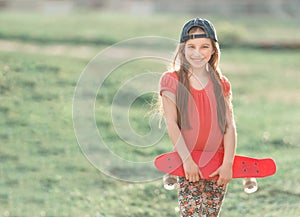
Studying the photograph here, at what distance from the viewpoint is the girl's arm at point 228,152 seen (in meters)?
3.59

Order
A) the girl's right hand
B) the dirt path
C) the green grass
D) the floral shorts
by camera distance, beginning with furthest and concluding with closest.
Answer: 1. the green grass
2. the dirt path
3. the floral shorts
4. the girl's right hand

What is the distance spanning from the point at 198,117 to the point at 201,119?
2 cm

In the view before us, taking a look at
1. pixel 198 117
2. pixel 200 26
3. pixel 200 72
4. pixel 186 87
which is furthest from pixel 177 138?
pixel 200 26

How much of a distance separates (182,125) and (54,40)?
13.3 meters

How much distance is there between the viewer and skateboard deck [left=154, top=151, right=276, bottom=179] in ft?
11.8

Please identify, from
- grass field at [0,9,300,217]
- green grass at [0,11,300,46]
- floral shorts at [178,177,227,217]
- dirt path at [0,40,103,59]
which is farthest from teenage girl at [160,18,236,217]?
green grass at [0,11,300,46]

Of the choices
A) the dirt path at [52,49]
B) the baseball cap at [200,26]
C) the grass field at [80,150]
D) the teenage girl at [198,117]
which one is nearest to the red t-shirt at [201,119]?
the teenage girl at [198,117]

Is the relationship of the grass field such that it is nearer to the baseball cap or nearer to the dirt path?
the dirt path

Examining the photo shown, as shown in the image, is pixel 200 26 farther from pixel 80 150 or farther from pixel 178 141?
pixel 80 150

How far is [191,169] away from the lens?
354 centimetres

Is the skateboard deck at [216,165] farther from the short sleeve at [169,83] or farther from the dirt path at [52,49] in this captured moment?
the dirt path at [52,49]

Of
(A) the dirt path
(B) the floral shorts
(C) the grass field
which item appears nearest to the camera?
(B) the floral shorts

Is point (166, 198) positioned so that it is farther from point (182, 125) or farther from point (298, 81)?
point (298, 81)

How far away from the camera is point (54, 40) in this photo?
54.3 feet
